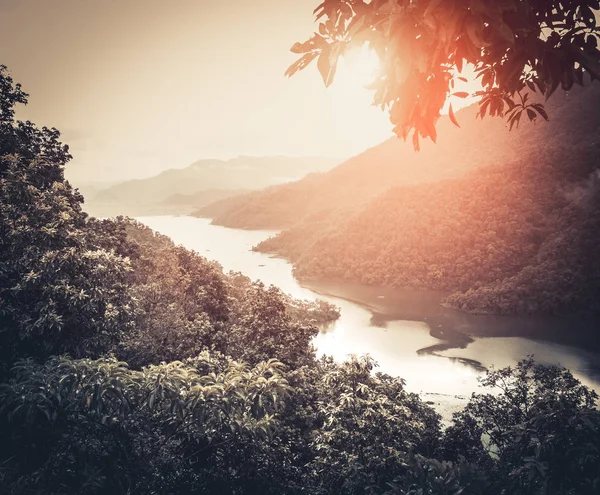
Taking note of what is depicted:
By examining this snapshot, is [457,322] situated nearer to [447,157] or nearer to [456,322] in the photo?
[456,322]

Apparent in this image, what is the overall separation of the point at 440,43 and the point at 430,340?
167 ft

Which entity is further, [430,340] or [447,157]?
[447,157]

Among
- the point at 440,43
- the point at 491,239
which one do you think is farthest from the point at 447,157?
the point at 440,43

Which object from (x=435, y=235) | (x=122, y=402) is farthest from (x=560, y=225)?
(x=122, y=402)

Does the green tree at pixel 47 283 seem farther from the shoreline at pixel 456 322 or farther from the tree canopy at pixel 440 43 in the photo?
the shoreline at pixel 456 322

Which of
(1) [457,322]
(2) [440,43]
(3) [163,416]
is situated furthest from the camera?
(1) [457,322]

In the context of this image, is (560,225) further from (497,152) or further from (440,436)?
(440,436)

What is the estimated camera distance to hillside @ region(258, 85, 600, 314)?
62469 mm

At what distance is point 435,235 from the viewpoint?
8731 cm

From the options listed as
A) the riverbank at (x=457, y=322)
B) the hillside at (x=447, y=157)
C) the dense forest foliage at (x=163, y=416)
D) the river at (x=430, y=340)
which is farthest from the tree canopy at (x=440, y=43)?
the hillside at (x=447, y=157)

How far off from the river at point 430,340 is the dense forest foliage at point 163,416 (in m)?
24.2

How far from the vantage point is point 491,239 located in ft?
264

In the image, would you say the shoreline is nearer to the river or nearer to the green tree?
the river

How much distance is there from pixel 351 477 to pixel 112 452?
20.8 ft
